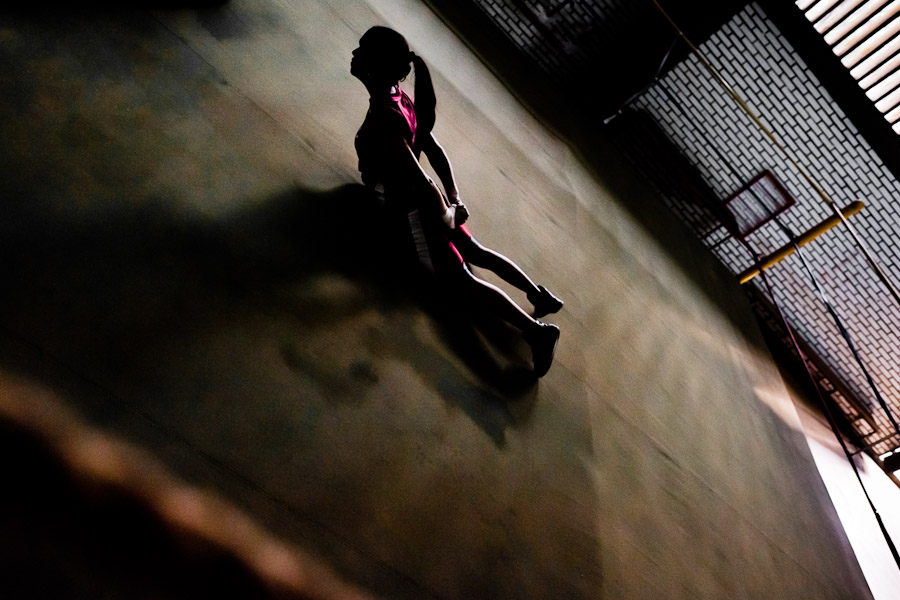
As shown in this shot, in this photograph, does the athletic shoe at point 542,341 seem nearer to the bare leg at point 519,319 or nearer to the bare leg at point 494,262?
the bare leg at point 519,319

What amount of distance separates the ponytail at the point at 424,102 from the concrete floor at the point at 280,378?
35 centimetres

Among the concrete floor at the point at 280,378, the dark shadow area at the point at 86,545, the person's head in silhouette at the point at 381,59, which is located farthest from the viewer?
the person's head in silhouette at the point at 381,59

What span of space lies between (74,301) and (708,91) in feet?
17.8

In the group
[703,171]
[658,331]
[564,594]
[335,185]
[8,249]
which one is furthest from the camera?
[703,171]

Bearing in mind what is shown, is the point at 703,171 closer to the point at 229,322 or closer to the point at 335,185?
the point at 335,185

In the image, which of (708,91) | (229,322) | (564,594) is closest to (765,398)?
(708,91)

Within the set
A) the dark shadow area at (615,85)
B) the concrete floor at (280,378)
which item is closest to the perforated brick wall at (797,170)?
the dark shadow area at (615,85)

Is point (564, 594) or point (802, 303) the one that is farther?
point (802, 303)

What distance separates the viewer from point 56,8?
183cm

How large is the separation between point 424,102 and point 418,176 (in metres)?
0.37

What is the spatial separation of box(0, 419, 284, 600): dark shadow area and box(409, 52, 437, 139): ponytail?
5.33 feet

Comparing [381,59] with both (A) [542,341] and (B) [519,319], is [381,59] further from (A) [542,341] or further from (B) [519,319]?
(A) [542,341]

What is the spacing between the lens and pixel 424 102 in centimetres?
219

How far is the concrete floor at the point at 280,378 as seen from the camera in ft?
3.89
